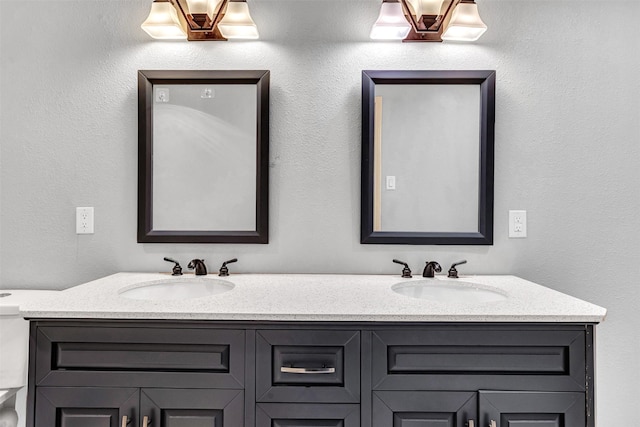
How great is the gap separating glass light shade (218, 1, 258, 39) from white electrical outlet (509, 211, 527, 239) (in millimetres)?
1378

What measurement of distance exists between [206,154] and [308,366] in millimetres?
1040

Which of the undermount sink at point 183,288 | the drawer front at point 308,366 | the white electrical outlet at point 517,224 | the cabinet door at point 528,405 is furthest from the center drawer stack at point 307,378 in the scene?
the white electrical outlet at point 517,224

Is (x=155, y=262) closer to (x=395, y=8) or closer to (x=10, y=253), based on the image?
(x=10, y=253)

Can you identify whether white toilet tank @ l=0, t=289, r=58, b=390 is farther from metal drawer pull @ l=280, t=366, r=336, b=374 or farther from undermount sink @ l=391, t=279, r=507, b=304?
undermount sink @ l=391, t=279, r=507, b=304

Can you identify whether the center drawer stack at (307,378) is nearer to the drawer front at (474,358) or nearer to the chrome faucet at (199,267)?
the drawer front at (474,358)

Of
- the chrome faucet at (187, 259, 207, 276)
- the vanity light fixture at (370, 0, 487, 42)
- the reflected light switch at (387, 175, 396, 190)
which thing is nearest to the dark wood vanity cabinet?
the chrome faucet at (187, 259, 207, 276)

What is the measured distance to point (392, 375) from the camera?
3.93 ft

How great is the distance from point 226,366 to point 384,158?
107 cm

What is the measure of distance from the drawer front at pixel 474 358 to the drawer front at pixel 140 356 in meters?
0.46

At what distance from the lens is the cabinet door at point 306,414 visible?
1.19m

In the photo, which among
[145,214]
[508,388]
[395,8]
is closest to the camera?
[508,388]

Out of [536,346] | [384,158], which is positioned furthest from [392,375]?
[384,158]

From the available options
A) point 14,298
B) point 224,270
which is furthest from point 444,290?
point 14,298

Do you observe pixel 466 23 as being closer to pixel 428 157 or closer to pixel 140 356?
pixel 428 157
